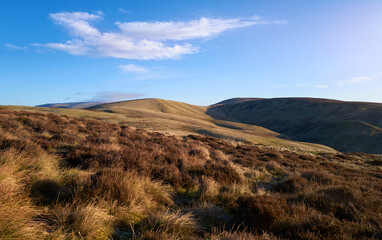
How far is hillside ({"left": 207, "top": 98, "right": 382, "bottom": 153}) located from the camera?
78562 mm

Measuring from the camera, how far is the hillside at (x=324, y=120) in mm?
78562

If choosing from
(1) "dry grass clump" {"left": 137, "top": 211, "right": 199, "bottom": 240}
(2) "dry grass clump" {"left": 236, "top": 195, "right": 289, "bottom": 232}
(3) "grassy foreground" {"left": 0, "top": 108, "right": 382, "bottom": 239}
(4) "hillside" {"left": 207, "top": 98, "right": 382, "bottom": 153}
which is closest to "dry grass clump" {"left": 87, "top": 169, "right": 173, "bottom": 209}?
(3) "grassy foreground" {"left": 0, "top": 108, "right": 382, "bottom": 239}

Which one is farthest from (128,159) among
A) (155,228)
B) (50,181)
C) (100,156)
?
(155,228)

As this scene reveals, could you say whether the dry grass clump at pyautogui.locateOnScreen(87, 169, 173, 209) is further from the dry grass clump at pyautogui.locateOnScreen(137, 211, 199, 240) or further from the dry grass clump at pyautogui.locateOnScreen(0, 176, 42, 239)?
the dry grass clump at pyautogui.locateOnScreen(0, 176, 42, 239)

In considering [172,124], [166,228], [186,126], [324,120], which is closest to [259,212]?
[166,228]

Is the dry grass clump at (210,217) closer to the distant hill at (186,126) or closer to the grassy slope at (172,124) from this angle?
the grassy slope at (172,124)

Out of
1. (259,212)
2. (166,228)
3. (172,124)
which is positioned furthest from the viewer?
(172,124)

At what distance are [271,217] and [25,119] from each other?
55.9 ft

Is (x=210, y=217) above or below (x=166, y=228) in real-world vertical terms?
below

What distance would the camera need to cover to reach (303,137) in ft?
331

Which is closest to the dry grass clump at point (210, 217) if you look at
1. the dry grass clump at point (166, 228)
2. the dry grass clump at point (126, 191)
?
the dry grass clump at point (166, 228)

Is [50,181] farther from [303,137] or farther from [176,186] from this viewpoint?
[303,137]

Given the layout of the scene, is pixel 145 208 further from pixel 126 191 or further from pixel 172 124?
pixel 172 124

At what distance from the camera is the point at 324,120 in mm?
121438
